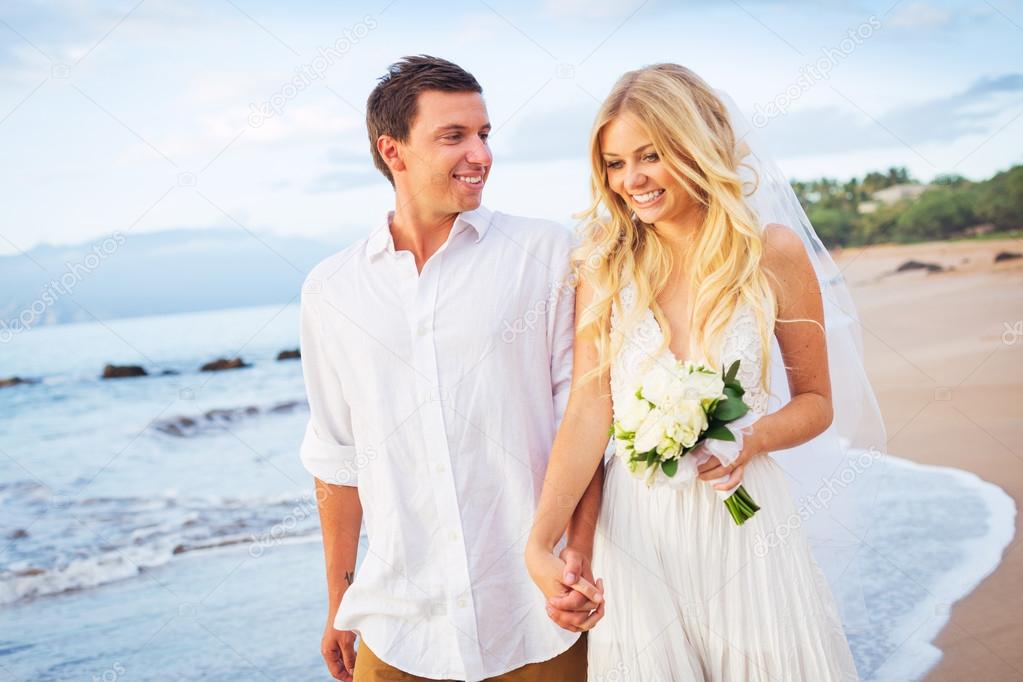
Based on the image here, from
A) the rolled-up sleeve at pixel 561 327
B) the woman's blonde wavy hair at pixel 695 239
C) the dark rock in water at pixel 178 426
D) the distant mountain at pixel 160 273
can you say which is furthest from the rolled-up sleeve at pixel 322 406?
the distant mountain at pixel 160 273

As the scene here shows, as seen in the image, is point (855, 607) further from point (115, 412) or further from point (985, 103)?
point (985, 103)

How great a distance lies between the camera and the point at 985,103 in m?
18.4

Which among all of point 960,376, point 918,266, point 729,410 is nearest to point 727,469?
point 729,410

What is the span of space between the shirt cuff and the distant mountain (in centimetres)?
1725

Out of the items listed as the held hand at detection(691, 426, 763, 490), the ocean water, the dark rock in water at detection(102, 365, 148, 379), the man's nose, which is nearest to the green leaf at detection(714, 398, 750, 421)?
the held hand at detection(691, 426, 763, 490)

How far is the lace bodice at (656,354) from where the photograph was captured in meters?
2.55

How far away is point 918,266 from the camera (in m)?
17.5

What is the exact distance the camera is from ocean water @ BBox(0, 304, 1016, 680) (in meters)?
5.79

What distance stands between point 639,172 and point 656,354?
19.0 inches

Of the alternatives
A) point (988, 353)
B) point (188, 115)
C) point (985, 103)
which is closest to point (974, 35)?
point (985, 103)

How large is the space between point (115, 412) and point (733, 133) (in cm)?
1667

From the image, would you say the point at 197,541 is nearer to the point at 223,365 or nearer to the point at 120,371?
the point at 223,365

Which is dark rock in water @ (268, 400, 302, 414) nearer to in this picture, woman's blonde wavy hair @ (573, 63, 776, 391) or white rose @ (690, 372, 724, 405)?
woman's blonde wavy hair @ (573, 63, 776, 391)

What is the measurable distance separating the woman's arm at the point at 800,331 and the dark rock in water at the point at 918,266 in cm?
1583
